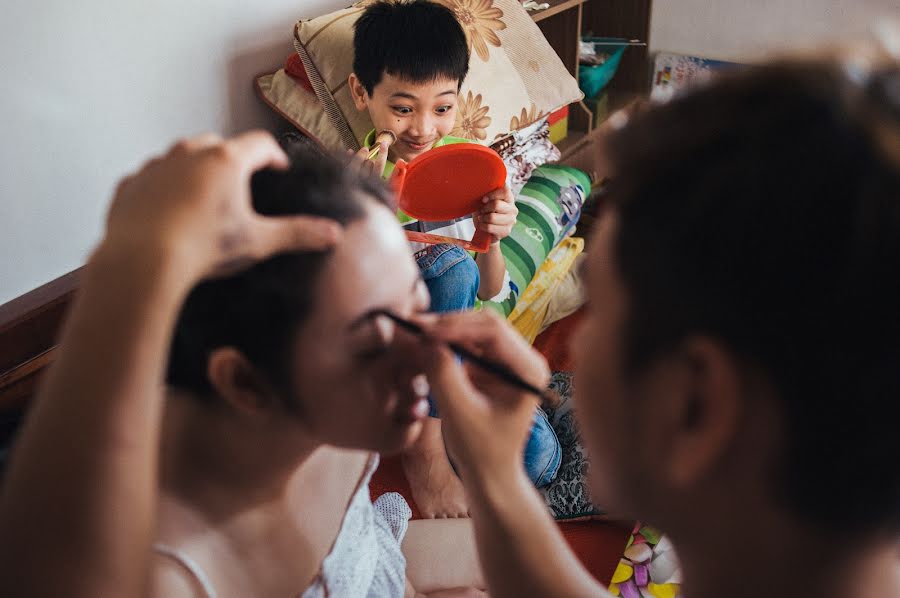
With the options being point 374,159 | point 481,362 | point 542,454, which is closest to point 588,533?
point 542,454

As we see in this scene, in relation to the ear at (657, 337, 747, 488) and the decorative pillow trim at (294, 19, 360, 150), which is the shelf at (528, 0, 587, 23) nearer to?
the decorative pillow trim at (294, 19, 360, 150)

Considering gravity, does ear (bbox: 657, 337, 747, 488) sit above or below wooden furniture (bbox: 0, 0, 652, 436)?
above

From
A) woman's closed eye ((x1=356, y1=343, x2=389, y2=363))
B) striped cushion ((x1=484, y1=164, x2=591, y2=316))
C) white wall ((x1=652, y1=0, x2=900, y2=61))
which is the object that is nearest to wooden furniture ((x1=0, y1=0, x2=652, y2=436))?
white wall ((x1=652, y1=0, x2=900, y2=61))

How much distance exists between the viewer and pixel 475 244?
1.53m

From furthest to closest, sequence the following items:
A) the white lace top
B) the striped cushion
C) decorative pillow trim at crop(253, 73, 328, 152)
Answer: the striped cushion, decorative pillow trim at crop(253, 73, 328, 152), the white lace top

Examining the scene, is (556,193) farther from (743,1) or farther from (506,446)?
(506,446)

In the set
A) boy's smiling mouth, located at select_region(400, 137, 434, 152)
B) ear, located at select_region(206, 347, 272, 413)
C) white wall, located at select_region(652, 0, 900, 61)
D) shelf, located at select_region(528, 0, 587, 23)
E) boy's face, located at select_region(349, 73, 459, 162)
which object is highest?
ear, located at select_region(206, 347, 272, 413)

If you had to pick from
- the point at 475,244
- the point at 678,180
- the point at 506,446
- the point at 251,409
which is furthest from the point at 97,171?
the point at 678,180

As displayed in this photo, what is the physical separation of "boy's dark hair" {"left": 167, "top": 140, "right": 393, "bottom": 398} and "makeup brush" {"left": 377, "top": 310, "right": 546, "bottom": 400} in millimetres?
85

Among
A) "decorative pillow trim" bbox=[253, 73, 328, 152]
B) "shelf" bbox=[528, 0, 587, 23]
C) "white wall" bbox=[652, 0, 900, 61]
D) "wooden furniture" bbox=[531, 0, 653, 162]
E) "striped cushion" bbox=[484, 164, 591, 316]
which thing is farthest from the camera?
"white wall" bbox=[652, 0, 900, 61]

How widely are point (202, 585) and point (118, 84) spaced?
3.43 feet

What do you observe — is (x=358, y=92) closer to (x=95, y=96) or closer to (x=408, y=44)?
(x=408, y=44)

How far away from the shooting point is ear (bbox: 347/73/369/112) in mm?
1677

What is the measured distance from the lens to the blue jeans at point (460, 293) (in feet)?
→ 5.15
